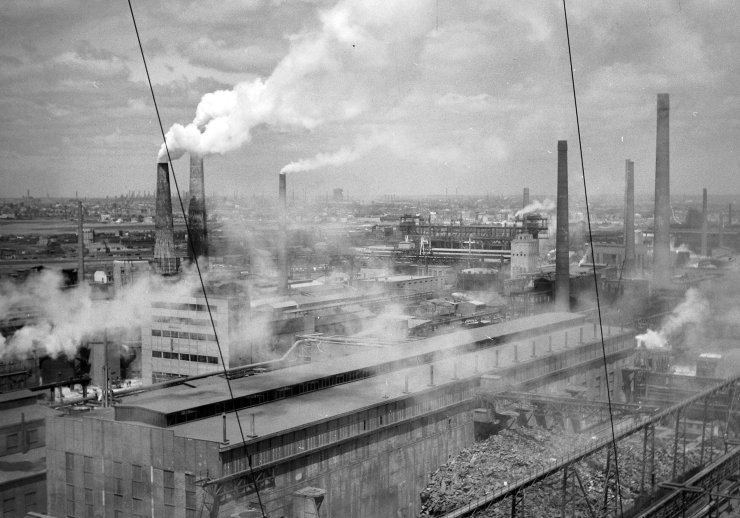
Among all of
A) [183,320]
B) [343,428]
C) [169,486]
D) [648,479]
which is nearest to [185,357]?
[183,320]

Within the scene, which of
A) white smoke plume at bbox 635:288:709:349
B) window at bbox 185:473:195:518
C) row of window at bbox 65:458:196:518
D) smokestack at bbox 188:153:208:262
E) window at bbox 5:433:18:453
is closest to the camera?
window at bbox 185:473:195:518

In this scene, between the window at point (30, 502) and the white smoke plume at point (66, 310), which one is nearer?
the window at point (30, 502)

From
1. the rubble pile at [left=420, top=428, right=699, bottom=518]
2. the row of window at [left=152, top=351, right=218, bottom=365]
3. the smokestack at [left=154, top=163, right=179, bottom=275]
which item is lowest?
the rubble pile at [left=420, top=428, right=699, bottom=518]

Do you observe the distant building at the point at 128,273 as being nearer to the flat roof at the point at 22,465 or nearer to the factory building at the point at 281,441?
the factory building at the point at 281,441

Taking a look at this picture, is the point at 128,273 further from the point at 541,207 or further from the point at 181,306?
the point at 541,207

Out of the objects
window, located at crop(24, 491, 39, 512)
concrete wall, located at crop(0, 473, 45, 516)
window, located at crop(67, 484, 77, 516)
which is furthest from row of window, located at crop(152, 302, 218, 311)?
window, located at crop(67, 484, 77, 516)

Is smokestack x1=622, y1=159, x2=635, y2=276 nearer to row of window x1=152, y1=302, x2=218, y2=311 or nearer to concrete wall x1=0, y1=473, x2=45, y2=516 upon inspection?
row of window x1=152, y1=302, x2=218, y2=311

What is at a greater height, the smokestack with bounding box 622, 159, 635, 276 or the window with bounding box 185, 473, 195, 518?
the smokestack with bounding box 622, 159, 635, 276

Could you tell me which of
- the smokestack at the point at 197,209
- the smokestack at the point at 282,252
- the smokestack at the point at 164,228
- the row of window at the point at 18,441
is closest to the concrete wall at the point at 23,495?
the row of window at the point at 18,441
